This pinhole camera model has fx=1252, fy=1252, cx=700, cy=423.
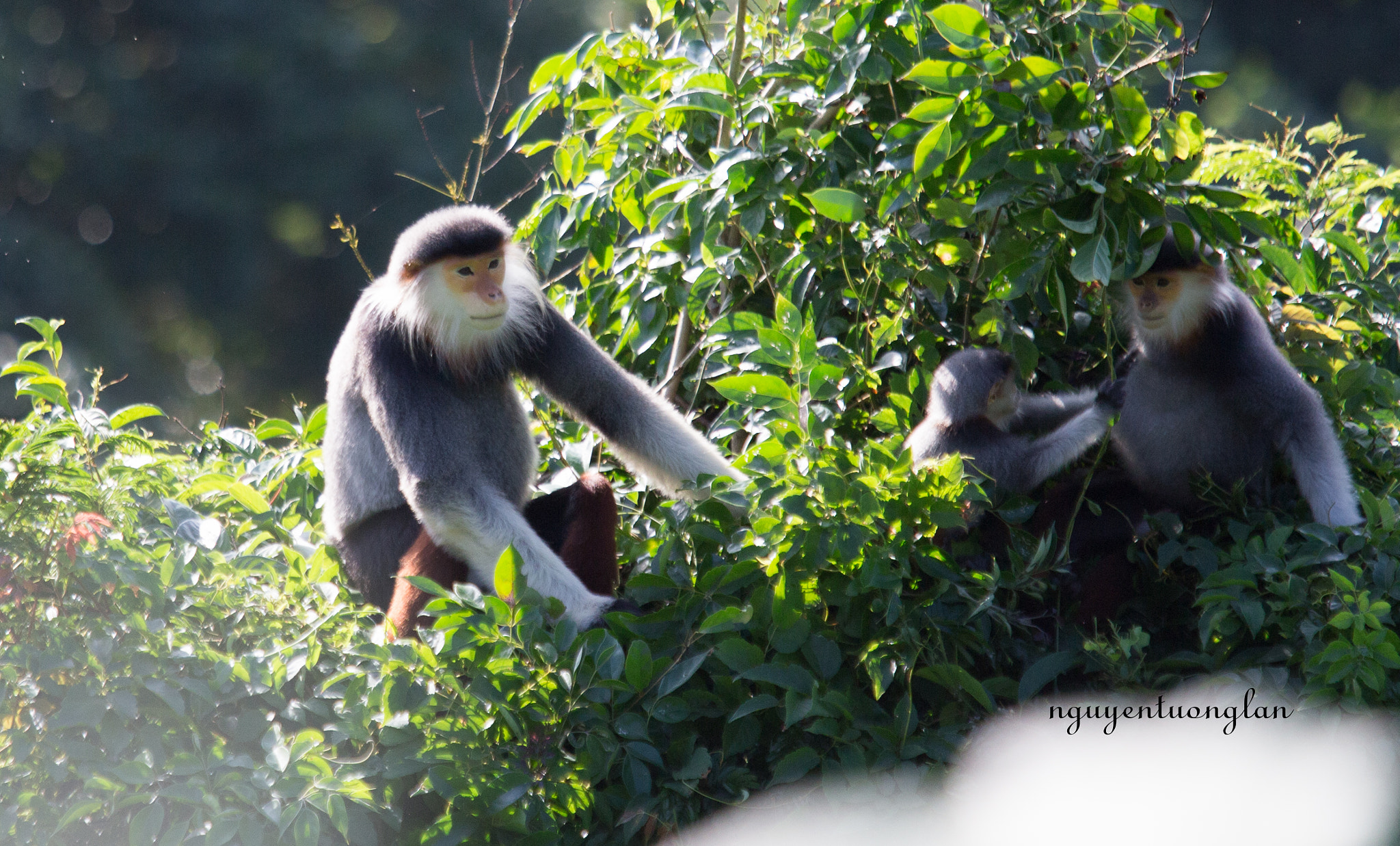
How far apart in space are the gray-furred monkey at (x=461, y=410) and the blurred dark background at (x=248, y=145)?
5.63 m

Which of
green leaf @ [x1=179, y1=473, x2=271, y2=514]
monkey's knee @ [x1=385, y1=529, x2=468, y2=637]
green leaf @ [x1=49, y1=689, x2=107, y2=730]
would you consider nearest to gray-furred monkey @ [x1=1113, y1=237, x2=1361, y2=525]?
monkey's knee @ [x1=385, y1=529, x2=468, y2=637]

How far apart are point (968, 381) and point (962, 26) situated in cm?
72

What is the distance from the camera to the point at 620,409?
2.81 m

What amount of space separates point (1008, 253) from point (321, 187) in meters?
6.95

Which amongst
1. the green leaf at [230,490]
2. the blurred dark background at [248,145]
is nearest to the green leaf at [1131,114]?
the green leaf at [230,490]

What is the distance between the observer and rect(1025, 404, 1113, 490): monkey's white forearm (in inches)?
99.8

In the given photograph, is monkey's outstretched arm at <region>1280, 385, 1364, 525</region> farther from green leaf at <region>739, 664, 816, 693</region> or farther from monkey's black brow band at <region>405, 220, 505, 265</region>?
monkey's black brow band at <region>405, 220, 505, 265</region>

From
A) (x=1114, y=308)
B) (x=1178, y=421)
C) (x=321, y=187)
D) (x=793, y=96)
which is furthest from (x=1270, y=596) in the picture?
(x=321, y=187)

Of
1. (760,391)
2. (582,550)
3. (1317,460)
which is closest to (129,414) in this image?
(582,550)

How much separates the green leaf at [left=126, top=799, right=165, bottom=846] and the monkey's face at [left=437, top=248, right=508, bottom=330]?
1.16 metres

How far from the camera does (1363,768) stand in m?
1.93

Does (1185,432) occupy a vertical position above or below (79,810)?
above

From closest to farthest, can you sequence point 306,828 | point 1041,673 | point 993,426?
point 306,828
point 1041,673
point 993,426

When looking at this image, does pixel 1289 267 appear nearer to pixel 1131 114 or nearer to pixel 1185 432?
pixel 1185 432
